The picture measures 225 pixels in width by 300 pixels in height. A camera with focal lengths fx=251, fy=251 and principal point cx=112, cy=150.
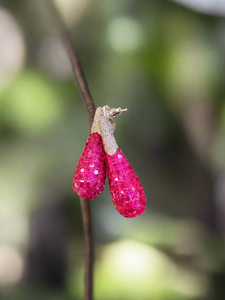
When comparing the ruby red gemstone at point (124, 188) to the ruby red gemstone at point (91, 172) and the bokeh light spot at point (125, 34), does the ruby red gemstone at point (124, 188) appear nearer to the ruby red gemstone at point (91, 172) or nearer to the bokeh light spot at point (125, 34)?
the ruby red gemstone at point (91, 172)

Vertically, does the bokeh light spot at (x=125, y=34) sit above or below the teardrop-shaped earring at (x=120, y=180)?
above

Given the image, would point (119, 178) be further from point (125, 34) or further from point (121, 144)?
point (125, 34)

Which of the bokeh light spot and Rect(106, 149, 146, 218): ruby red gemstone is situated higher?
the bokeh light spot

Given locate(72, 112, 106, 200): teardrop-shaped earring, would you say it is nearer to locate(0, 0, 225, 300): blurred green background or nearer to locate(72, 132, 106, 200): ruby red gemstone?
locate(72, 132, 106, 200): ruby red gemstone

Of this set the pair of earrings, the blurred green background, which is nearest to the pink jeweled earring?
the pair of earrings

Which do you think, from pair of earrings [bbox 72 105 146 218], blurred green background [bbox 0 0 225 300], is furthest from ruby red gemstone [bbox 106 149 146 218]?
blurred green background [bbox 0 0 225 300]

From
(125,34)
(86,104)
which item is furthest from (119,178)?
(125,34)

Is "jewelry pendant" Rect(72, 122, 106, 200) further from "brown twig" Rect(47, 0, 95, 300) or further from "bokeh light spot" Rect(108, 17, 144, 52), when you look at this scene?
"bokeh light spot" Rect(108, 17, 144, 52)

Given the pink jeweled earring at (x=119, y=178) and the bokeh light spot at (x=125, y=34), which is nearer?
the pink jeweled earring at (x=119, y=178)

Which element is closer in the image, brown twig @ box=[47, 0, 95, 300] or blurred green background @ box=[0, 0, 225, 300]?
brown twig @ box=[47, 0, 95, 300]

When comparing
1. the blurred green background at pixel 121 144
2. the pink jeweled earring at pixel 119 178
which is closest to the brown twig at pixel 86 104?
the pink jeweled earring at pixel 119 178
